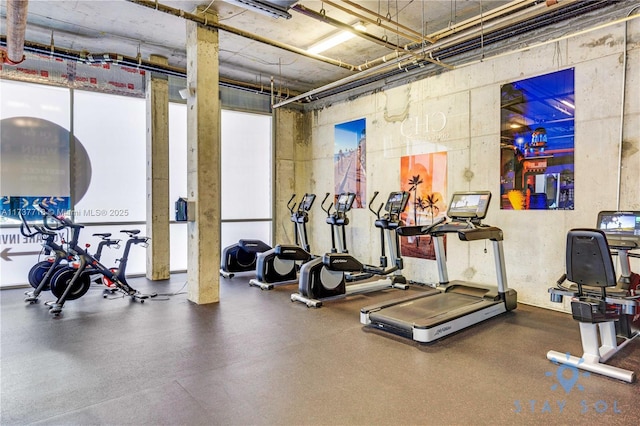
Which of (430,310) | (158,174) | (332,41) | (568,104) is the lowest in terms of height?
(430,310)

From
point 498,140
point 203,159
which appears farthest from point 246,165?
point 498,140

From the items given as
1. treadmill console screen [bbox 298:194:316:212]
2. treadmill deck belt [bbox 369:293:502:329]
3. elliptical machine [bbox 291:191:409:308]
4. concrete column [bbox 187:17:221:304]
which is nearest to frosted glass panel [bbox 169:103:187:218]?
concrete column [bbox 187:17:221:304]

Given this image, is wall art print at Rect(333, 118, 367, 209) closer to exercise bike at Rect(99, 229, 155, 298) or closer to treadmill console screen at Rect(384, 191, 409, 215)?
treadmill console screen at Rect(384, 191, 409, 215)

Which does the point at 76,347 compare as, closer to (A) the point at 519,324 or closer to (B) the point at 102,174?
(B) the point at 102,174

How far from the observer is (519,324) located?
14.5 ft

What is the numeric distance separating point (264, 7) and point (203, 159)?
7.33 feet

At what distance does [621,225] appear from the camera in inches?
147

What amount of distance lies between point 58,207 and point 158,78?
298 centimetres

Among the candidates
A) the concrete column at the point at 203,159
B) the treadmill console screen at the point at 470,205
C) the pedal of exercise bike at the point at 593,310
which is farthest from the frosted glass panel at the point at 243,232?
the pedal of exercise bike at the point at 593,310

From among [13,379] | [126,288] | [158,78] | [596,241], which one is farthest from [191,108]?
[596,241]

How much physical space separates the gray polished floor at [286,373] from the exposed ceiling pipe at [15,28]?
337 cm

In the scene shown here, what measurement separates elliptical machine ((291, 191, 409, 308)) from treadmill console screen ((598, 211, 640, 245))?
8.67 feet

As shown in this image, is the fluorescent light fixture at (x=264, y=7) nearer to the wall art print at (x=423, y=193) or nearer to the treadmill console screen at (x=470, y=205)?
the treadmill console screen at (x=470, y=205)

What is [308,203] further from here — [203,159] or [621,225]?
[621,225]
